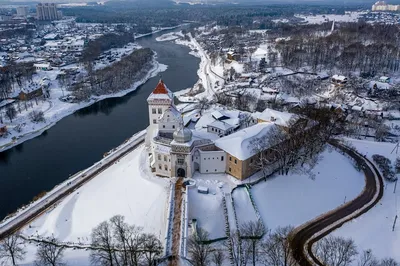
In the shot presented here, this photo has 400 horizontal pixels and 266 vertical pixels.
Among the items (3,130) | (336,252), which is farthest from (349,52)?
(3,130)

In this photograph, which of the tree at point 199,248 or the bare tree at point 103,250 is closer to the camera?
the tree at point 199,248

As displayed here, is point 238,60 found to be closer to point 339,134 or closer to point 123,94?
point 123,94

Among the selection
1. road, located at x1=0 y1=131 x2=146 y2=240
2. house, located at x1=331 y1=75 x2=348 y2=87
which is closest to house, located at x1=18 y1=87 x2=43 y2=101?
road, located at x1=0 y1=131 x2=146 y2=240

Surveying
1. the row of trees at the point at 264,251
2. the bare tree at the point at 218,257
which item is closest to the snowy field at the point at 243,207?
the row of trees at the point at 264,251

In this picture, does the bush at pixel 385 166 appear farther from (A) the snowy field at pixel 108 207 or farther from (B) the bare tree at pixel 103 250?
(B) the bare tree at pixel 103 250

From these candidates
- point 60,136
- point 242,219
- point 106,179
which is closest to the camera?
point 242,219

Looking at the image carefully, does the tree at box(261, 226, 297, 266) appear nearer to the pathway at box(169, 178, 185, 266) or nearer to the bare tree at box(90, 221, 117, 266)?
the pathway at box(169, 178, 185, 266)

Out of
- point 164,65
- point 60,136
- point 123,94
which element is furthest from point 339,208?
point 164,65
